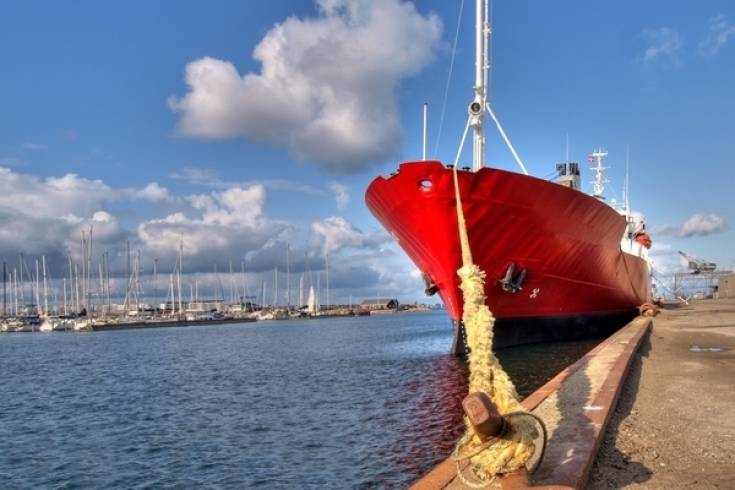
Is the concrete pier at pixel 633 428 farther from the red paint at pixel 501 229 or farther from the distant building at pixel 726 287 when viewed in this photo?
the distant building at pixel 726 287

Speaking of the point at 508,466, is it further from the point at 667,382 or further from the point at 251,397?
the point at 251,397

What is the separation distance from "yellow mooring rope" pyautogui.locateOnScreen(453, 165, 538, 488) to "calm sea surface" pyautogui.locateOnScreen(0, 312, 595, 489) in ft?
12.9

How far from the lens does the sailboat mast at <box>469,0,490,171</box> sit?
19219 mm

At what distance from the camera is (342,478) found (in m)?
8.72

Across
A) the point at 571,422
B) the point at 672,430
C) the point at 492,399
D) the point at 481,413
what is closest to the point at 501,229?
Result: the point at 672,430

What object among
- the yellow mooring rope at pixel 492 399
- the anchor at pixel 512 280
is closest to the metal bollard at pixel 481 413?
the yellow mooring rope at pixel 492 399

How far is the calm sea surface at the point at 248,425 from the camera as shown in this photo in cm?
953

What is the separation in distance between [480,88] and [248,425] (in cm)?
1288

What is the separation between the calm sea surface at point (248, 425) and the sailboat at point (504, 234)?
1.42 meters

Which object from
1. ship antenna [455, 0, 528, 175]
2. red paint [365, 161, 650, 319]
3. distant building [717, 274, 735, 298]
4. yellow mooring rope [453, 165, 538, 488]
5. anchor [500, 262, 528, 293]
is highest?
ship antenna [455, 0, 528, 175]

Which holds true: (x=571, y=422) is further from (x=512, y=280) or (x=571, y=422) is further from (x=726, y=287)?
(x=726, y=287)

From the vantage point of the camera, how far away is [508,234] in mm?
17500

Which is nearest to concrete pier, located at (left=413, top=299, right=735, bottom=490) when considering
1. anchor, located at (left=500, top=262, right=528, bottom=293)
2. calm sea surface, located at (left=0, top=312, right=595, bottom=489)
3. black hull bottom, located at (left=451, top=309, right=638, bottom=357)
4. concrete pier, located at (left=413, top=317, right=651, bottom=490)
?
concrete pier, located at (left=413, top=317, right=651, bottom=490)

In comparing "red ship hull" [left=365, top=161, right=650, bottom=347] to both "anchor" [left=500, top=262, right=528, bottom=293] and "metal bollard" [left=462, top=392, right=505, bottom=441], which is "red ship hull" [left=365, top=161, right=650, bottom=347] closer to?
"anchor" [left=500, top=262, right=528, bottom=293]
